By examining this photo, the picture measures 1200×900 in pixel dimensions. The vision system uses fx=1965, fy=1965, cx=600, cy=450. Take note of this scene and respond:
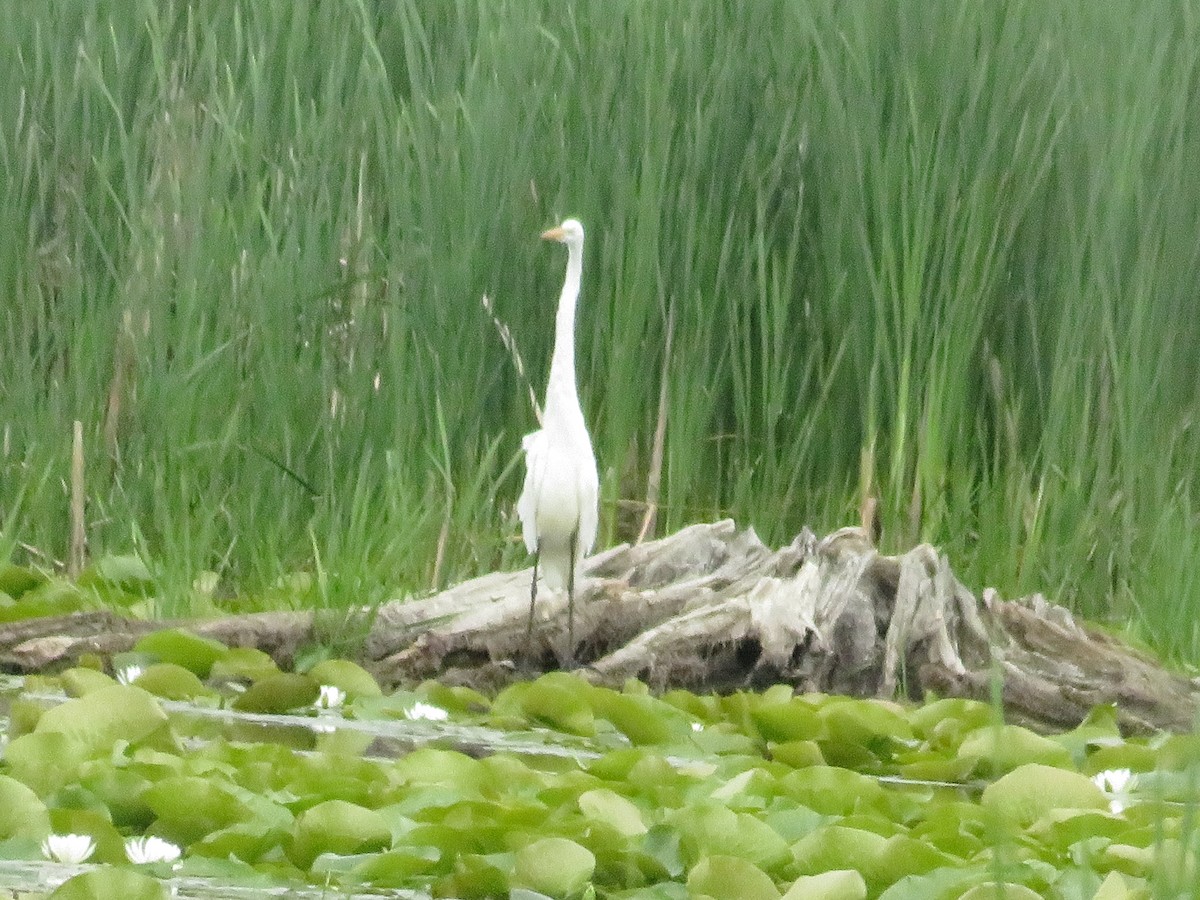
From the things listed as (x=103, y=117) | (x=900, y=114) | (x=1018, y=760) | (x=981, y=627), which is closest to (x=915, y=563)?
(x=981, y=627)

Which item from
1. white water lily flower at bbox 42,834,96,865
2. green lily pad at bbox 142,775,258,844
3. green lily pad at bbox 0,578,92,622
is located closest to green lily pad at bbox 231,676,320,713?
green lily pad at bbox 0,578,92,622

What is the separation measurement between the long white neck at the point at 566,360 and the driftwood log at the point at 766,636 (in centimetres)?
40

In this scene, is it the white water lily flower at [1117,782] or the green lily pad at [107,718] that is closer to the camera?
the green lily pad at [107,718]

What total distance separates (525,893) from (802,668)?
75.7 inches

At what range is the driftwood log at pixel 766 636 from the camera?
13.3ft

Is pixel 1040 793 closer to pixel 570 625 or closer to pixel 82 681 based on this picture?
pixel 570 625

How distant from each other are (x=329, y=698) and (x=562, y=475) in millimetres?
914

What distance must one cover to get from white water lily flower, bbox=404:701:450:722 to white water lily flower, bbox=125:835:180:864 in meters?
1.18

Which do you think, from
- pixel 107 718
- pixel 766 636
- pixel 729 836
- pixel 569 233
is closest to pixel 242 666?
pixel 107 718

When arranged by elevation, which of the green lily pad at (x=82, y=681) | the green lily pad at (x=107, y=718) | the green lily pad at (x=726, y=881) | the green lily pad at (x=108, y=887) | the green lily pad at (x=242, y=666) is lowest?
the green lily pad at (x=242, y=666)

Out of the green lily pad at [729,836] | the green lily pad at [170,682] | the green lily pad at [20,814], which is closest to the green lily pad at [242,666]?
the green lily pad at [170,682]

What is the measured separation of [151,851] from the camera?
242 cm

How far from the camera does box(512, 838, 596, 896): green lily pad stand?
2.32 m

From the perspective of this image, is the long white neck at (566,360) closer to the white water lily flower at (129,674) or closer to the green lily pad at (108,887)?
the white water lily flower at (129,674)
